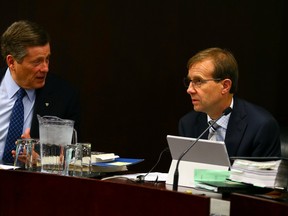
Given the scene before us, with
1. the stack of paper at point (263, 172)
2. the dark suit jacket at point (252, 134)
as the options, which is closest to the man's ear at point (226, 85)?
the dark suit jacket at point (252, 134)

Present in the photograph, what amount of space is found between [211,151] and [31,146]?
0.83m

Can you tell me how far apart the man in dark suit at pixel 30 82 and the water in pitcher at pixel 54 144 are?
2.43 feet

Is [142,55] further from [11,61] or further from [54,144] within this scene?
[54,144]

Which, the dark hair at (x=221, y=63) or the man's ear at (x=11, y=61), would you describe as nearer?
the dark hair at (x=221, y=63)

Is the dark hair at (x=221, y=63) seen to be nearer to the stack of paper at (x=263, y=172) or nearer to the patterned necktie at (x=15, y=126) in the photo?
the stack of paper at (x=263, y=172)

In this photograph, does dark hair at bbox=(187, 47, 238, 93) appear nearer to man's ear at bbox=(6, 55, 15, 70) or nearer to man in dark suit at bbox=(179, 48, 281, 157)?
man in dark suit at bbox=(179, 48, 281, 157)

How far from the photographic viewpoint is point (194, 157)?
9.53 ft

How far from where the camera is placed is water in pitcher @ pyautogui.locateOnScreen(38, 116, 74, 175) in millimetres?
2988

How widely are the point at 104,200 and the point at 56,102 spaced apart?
5.41 feet

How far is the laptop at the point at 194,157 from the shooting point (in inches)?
110

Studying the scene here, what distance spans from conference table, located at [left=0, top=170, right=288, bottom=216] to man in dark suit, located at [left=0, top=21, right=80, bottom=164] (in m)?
1.22

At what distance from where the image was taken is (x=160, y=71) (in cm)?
479

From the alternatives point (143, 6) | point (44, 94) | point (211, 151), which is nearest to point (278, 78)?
point (143, 6)

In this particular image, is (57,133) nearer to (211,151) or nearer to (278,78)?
(211,151)
